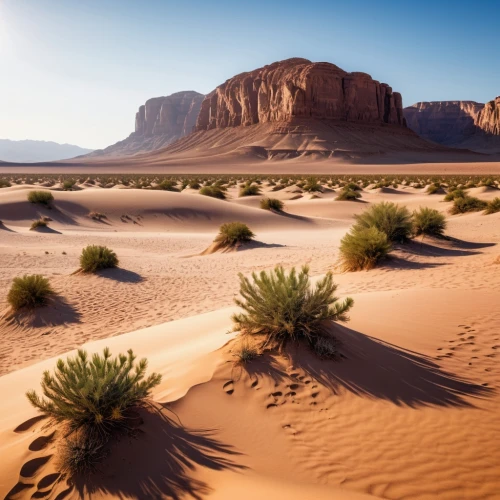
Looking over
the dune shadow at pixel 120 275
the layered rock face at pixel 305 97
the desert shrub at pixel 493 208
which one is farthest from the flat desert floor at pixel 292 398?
the layered rock face at pixel 305 97

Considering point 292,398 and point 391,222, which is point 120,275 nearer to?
point 391,222

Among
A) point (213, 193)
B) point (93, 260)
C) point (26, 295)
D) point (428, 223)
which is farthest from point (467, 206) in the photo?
point (26, 295)

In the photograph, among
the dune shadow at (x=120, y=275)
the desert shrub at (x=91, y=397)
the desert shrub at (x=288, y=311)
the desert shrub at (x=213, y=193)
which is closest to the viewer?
the desert shrub at (x=91, y=397)

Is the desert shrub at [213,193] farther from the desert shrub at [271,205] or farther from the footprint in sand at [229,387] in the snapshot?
the footprint in sand at [229,387]

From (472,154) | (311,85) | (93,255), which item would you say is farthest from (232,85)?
(93,255)

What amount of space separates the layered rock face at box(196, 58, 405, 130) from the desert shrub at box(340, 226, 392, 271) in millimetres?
113309

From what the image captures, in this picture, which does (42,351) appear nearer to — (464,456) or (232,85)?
(464,456)

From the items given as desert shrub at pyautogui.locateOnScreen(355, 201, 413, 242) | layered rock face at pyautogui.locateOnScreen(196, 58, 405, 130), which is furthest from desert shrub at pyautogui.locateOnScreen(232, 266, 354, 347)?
layered rock face at pyautogui.locateOnScreen(196, 58, 405, 130)

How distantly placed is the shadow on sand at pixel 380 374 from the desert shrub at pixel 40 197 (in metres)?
24.9

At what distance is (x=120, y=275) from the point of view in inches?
502

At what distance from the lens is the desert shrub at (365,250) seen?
12094 mm

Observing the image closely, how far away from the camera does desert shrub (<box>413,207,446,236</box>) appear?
1545 centimetres

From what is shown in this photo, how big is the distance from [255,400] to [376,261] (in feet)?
28.7

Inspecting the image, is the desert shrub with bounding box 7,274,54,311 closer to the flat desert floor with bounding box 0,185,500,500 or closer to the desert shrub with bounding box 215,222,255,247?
the flat desert floor with bounding box 0,185,500,500
